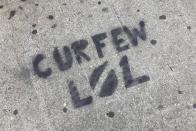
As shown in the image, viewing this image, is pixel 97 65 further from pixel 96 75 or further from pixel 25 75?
pixel 25 75

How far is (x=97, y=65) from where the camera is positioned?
4.32m

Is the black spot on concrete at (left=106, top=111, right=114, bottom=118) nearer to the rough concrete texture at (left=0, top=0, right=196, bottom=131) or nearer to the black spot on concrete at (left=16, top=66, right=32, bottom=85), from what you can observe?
→ the rough concrete texture at (left=0, top=0, right=196, bottom=131)

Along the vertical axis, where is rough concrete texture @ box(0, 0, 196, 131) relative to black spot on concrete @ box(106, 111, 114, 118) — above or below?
above

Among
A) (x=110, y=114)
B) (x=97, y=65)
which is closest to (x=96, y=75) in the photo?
(x=97, y=65)

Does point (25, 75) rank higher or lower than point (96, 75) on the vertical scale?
higher

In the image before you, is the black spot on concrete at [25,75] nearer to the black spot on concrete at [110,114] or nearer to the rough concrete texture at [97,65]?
the rough concrete texture at [97,65]

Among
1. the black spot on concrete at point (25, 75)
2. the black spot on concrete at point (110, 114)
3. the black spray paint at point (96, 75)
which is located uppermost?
the black spot on concrete at point (25, 75)

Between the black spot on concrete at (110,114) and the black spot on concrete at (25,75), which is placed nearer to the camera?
→ the black spot on concrete at (110,114)

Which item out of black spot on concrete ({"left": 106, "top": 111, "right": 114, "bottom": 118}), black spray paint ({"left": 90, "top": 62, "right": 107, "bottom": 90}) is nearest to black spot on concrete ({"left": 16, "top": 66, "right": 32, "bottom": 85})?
black spray paint ({"left": 90, "top": 62, "right": 107, "bottom": 90})

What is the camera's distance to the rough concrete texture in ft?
13.3

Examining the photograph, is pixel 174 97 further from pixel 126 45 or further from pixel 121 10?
pixel 121 10

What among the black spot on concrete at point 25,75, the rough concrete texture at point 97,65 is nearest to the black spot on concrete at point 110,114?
the rough concrete texture at point 97,65

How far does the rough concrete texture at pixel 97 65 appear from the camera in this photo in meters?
4.05

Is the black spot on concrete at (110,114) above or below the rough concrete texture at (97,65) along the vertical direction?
below
